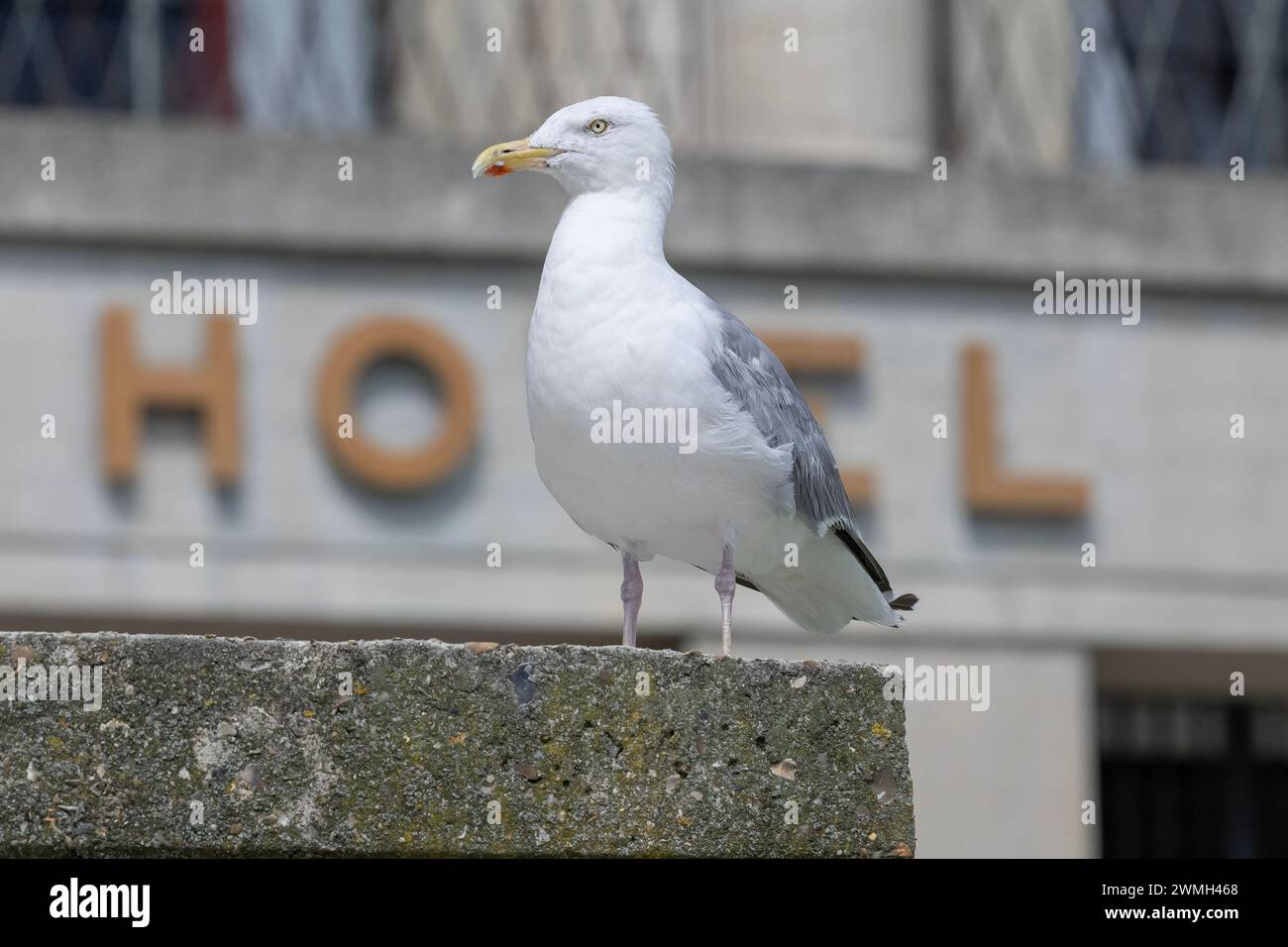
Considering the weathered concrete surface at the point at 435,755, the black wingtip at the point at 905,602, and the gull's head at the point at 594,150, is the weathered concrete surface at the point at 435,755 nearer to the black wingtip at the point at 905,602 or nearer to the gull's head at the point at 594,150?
the black wingtip at the point at 905,602

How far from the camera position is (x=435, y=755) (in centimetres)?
428

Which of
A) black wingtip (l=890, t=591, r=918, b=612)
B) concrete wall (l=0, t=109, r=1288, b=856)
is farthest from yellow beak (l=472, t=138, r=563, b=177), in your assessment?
concrete wall (l=0, t=109, r=1288, b=856)

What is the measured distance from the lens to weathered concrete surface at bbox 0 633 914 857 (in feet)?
13.7

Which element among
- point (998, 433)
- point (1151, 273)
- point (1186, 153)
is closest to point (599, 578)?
point (998, 433)

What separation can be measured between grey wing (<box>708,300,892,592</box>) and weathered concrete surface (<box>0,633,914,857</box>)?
31.6 inches

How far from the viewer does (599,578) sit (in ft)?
41.4

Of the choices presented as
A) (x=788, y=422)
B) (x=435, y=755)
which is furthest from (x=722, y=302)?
(x=435, y=755)

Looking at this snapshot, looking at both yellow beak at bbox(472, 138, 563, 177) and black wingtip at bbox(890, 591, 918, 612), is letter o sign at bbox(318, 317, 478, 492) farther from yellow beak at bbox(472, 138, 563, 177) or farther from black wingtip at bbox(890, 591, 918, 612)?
yellow beak at bbox(472, 138, 563, 177)

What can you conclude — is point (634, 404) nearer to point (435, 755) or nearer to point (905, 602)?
point (435, 755)

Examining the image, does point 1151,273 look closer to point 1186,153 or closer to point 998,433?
point 998,433

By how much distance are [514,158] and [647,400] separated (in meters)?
0.68

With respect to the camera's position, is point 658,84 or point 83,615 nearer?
point 83,615
